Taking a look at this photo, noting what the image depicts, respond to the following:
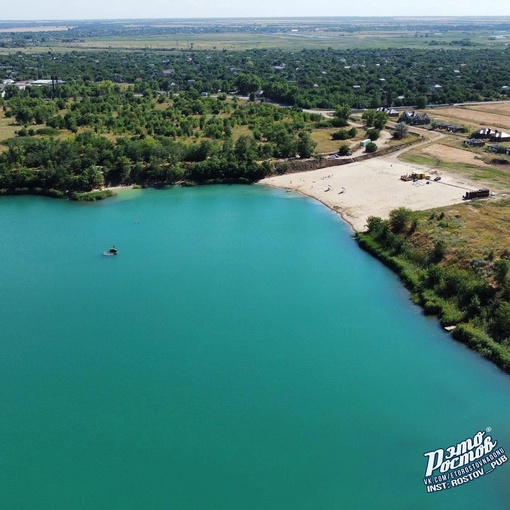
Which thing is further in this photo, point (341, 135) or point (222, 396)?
point (341, 135)

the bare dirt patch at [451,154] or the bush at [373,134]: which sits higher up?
the bush at [373,134]

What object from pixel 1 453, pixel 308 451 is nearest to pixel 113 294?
pixel 1 453

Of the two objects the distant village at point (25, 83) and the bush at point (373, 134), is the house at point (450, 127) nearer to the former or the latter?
the bush at point (373, 134)

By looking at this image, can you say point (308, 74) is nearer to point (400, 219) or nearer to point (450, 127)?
point (450, 127)

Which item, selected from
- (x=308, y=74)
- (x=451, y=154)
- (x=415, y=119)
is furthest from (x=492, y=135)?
(x=308, y=74)

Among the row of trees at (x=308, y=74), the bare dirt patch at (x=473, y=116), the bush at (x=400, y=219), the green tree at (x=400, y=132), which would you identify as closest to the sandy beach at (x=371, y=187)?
the bush at (x=400, y=219)
